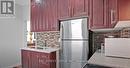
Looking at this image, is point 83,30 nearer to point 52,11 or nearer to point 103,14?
point 103,14

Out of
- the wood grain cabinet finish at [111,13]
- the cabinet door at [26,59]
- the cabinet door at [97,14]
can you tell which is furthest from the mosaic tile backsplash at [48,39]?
the wood grain cabinet finish at [111,13]

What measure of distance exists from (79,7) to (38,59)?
1427mm

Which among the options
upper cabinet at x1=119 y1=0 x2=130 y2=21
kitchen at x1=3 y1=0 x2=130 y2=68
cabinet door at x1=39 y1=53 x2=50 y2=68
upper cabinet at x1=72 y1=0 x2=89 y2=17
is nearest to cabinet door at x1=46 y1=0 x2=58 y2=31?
kitchen at x1=3 y1=0 x2=130 y2=68

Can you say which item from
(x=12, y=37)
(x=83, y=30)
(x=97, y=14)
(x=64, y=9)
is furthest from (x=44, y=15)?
(x=12, y=37)

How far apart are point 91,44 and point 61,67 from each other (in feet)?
2.48

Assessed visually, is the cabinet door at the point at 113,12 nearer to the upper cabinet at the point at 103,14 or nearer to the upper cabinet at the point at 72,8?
the upper cabinet at the point at 103,14

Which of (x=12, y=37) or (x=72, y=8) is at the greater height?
(x=72, y=8)

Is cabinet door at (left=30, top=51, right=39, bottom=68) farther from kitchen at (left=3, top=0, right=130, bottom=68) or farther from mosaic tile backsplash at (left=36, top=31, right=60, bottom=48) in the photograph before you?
mosaic tile backsplash at (left=36, top=31, right=60, bottom=48)

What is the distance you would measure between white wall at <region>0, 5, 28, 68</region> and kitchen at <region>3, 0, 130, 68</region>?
1.51 meters

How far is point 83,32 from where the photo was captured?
233cm

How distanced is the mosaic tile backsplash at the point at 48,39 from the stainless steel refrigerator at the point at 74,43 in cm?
51

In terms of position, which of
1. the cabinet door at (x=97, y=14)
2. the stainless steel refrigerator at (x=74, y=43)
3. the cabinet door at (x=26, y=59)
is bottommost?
the cabinet door at (x=26, y=59)

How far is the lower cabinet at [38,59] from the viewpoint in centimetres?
269

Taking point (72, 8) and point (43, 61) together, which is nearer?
point (72, 8)
